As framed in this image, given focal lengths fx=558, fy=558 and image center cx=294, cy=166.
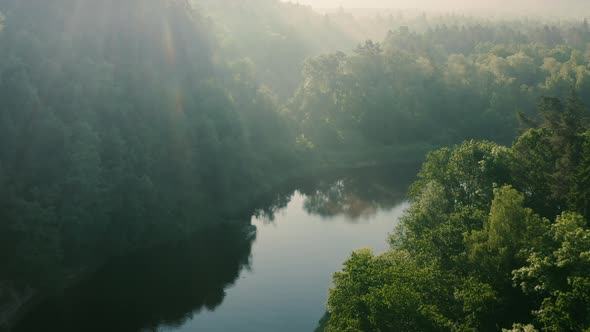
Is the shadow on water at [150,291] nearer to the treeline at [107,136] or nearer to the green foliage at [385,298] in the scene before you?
the treeline at [107,136]

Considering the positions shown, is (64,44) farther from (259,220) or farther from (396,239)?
(396,239)

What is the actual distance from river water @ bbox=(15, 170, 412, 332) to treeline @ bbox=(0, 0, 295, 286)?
11.4 feet

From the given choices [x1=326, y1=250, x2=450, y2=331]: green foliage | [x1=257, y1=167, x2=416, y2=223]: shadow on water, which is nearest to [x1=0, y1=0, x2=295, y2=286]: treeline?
[x1=257, y1=167, x2=416, y2=223]: shadow on water

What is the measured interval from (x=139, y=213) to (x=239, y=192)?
21.0m

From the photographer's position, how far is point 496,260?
33.3m

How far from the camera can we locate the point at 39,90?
5650cm

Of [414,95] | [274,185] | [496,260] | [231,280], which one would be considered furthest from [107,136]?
[414,95]

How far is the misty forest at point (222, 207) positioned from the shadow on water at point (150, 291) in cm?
22

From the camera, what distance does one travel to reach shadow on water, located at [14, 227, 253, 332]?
4791 centimetres

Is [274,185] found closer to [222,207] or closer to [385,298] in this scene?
[222,207]

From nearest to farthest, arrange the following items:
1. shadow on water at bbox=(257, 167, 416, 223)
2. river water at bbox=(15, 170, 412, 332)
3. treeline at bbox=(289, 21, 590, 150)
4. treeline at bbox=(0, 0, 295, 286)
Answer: river water at bbox=(15, 170, 412, 332), treeline at bbox=(0, 0, 295, 286), shadow on water at bbox=(257, 167, 416, 223), treeline at bbox=(289, 21, 590, 150)

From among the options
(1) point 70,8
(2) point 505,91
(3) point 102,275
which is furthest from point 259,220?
(2) point 505,91

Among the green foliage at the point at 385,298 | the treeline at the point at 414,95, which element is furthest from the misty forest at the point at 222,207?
the treeline at the point at 414,95

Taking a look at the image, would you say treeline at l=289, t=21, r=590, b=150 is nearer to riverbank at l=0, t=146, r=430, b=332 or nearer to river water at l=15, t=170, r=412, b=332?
riverbank at l=0, t=146, r=430, b=332
